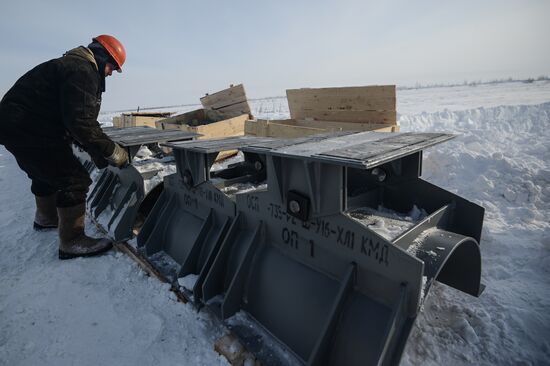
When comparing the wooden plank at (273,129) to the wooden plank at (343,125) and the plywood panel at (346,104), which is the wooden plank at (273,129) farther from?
the plywood panel at (346,104)

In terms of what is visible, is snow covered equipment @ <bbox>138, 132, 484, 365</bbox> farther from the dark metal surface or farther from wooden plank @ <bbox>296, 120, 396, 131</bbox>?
wooden plank @ <bbox>296, 120, 396, 131</bbox>

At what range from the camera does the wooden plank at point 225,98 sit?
33.4ft

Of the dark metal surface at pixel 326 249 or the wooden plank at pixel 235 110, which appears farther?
the wooden plank at pixel 235 110

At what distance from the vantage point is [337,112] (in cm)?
816

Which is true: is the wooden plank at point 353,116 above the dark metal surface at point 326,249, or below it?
above

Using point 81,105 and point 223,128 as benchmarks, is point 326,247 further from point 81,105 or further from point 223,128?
point 223,128

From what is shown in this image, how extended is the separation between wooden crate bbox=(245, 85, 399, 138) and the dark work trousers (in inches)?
162

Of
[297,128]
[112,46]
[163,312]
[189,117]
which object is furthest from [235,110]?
[163,312]

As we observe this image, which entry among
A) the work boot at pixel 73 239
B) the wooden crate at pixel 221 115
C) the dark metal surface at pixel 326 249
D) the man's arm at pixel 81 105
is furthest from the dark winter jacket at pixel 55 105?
the wooden crate at pixel 221 115

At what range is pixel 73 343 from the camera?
2.44 m

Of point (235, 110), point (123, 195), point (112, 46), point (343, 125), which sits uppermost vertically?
point (112, 46)

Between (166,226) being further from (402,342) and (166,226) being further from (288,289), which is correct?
(402,342)

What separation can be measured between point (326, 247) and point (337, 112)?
669 cm

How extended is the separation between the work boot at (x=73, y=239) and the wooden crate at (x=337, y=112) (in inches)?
166
